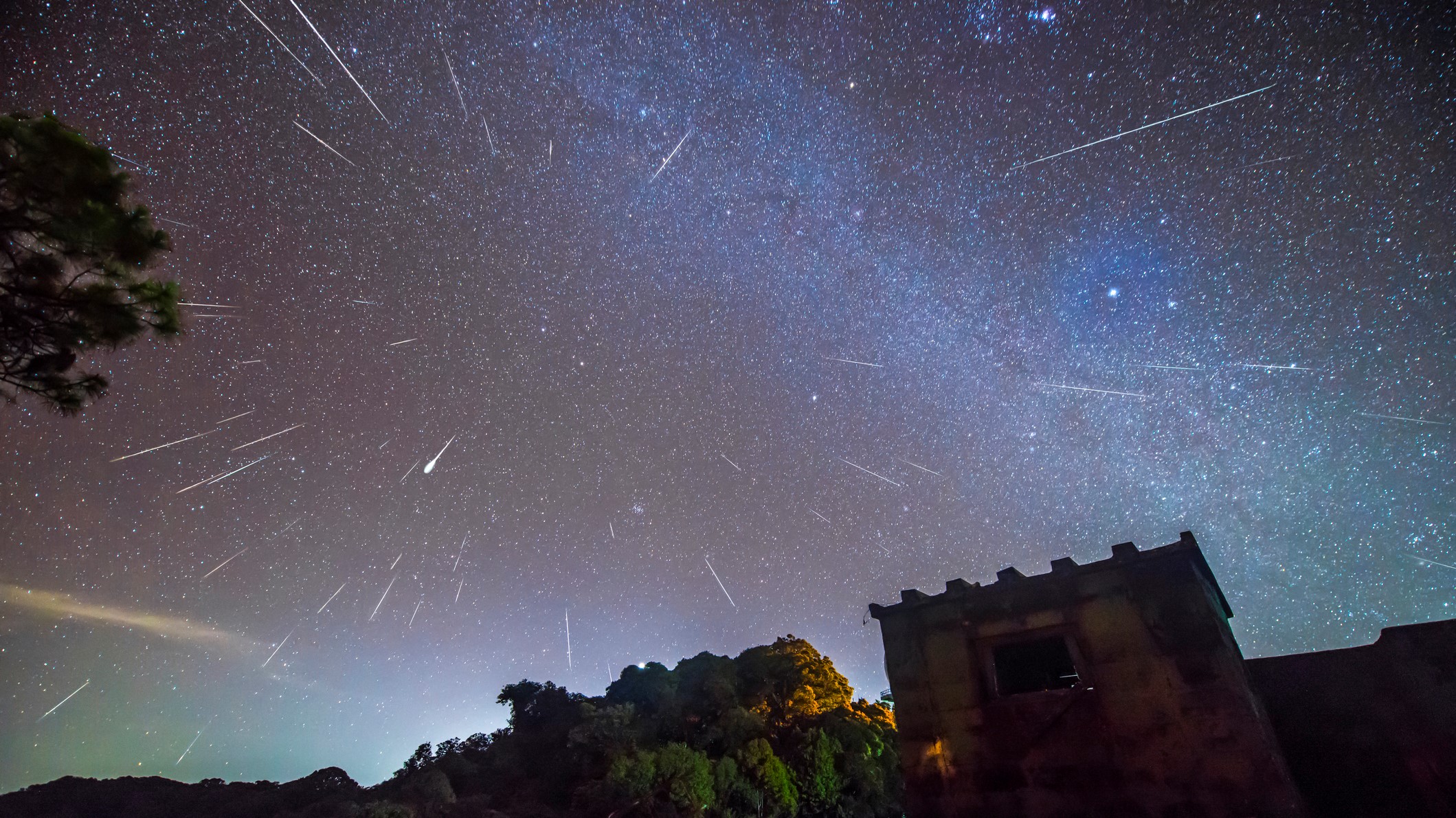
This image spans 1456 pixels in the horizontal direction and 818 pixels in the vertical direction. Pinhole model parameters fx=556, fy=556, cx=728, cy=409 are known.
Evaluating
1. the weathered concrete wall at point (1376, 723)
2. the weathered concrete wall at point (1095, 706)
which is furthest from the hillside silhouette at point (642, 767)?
the weathered concrete wall at point (1376, 723)

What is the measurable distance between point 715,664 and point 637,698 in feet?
17.3

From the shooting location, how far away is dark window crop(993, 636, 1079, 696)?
43.2 ft

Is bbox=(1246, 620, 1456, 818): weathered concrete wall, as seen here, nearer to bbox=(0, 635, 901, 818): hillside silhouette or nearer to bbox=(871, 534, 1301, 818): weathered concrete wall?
bbox=(871, 534, 1301, 818): weathered concrete wall

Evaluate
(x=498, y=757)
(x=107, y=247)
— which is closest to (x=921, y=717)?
(x=107, y=247)

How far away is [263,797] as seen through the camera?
109 ft

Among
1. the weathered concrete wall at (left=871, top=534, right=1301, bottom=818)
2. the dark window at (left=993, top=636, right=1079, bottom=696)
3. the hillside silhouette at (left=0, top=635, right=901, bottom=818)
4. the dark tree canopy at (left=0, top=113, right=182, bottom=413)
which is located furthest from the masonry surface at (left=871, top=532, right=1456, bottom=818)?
the hillside silhouette at (left=0, top=635, right=901, bottom=818)

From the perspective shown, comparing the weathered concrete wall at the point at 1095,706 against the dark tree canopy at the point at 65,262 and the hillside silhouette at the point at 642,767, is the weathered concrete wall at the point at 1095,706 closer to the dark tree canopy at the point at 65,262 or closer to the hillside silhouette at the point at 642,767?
the dark tree canopy at the point at 65,262

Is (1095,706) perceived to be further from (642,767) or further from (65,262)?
(642,767)

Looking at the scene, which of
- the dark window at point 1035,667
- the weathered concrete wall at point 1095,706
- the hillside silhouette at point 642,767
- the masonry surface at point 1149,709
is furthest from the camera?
the hillside silhouette at point 642,767

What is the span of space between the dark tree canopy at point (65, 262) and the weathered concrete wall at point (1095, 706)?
14957 mm

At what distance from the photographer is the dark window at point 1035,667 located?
519 inches

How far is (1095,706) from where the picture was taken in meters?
10.9

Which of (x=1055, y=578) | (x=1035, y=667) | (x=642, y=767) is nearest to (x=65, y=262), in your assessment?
(x=1055, y=578)

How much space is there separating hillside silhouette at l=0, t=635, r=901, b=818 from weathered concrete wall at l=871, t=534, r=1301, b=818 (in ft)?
65.0
